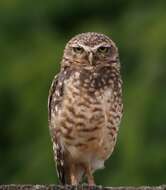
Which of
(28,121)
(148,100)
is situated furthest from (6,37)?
(148,100)

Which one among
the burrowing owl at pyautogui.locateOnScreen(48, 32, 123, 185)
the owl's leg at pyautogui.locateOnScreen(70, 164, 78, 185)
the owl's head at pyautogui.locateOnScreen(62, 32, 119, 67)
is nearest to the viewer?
the burrowing owl at pyautogui.locateOnScreen(48, 32, 123, 185)

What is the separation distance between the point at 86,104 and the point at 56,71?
555cm

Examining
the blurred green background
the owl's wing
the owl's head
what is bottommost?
the blurred green background

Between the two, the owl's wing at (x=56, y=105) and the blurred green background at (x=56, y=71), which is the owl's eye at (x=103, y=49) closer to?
the owl's wing at (x=56, y=105)

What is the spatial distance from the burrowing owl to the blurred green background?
174 inches

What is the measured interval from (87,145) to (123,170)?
4937mm

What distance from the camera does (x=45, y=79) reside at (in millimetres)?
14898

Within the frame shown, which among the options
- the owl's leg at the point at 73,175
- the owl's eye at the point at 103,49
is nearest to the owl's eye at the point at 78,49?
the owl's eye at the point at 103,49

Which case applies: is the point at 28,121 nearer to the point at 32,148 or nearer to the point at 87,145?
the point at 32,148

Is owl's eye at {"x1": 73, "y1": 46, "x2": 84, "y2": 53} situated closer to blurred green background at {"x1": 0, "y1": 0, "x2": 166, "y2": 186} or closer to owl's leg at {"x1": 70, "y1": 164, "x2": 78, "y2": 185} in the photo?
owl's leg at {"x1": 70, "y1": 164, "x2": 78, "y2": 185}

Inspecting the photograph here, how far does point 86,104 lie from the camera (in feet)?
28.9

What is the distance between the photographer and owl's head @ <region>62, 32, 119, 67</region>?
895 centimetres

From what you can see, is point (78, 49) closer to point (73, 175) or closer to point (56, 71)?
point (73, 175)

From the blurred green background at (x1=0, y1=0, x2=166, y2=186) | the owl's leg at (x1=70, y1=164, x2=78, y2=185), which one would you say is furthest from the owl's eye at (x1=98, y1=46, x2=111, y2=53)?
the blurred green background at (x1=0, y1=0, x2=166, y2=186)
